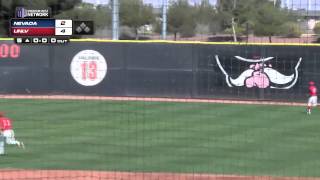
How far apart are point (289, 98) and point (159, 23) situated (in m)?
8.79

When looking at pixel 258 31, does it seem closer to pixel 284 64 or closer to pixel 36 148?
pixel 284 64

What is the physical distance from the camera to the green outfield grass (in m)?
10.2

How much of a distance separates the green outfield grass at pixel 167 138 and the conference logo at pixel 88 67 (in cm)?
248

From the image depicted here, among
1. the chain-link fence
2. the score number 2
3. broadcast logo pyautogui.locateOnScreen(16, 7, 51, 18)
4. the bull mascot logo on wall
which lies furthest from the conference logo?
broadcast logo pyautogui.locateOnScreen(16, 7, 51, 18)

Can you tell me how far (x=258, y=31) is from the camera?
3095cm

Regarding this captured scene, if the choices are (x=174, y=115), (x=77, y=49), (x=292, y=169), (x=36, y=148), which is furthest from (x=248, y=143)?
(x=77, y=49)

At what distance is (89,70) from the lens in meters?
22.9

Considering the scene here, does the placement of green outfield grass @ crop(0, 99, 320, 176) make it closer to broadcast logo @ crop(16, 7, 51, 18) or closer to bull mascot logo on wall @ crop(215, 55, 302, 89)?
bull mascot logo on wall @ crop(215, 55, 302, 89)

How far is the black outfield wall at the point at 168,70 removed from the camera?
21906mm

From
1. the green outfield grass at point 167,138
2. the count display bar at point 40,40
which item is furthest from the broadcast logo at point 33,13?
the green outfield grass at point 167,138

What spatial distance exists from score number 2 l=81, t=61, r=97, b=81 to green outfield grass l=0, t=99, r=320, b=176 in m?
2.53

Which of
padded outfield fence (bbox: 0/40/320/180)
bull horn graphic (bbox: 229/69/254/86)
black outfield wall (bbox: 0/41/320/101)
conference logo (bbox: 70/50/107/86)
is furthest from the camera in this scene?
conference logo (bbox: 70/50/107/86)
